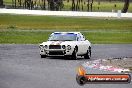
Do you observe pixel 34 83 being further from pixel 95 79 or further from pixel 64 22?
pixel 64 22

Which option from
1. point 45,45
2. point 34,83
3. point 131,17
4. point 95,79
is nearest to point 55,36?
point 45,45

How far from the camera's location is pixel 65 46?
88.6 feet

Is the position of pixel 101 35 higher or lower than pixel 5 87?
lower

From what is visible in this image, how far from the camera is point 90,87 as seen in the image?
1534cm

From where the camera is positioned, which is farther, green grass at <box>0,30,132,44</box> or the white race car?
green grass at <box>0,30,132,44</box>

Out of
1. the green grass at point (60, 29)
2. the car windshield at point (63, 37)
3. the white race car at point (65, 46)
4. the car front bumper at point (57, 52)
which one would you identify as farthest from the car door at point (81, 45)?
the green grass at point (60, 29)

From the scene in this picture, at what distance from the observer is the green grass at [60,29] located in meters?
49.9

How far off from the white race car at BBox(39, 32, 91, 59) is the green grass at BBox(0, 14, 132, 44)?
58.5 feet

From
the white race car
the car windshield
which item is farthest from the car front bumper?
the car windshield

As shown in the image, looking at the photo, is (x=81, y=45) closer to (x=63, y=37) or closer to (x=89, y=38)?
(x=63, y=37)

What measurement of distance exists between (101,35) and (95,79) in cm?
4411

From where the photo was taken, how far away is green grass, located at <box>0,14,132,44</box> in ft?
164

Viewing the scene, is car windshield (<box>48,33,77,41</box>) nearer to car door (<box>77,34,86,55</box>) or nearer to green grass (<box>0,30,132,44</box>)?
car door (<box>77,34,86,55</box>)

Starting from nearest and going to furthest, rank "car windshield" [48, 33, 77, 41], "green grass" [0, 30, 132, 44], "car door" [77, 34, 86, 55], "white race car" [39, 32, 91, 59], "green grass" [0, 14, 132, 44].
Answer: "white race car" [39, 32, 91, 59], "car door" [77, 34, 86, 55], "car windshield" [48, 33, 77, 41], "green grass" [0, 30, 132, 44], "green grass" [0, 14, 132, 44]
